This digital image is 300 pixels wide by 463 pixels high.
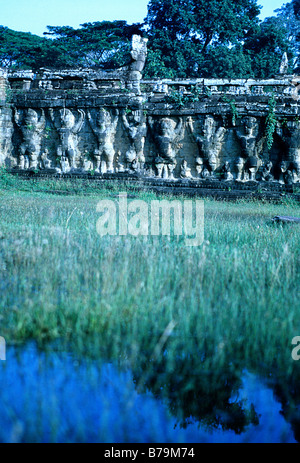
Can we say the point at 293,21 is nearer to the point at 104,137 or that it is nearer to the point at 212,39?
the point at 212,39

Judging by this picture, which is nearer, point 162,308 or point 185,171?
point 162,308

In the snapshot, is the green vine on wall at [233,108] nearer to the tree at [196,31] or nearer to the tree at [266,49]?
the tree at [196,31]

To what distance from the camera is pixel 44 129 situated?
46.2 feet

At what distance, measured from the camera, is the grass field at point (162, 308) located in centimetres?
240

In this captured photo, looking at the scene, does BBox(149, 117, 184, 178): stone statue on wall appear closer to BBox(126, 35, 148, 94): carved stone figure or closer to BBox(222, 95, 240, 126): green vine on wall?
BBox(222, 95, 240, 126): green vine on wall

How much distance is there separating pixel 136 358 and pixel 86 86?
12547mm

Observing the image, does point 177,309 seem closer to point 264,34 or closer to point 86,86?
point 86,86

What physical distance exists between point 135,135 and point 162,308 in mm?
10542

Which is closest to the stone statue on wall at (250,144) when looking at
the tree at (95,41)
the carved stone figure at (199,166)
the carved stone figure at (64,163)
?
the carved stone figure at (199,166)

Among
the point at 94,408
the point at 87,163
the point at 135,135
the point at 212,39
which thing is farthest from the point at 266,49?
the point at 94,408

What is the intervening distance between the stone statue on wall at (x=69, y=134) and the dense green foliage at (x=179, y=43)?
14747 mm

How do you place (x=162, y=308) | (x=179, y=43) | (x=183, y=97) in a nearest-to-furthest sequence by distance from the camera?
(x=162, y=308)
(x=183, y=97)
(x=179, y=43)

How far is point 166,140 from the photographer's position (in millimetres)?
12750

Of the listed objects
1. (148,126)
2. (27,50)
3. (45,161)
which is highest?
(27,50)
